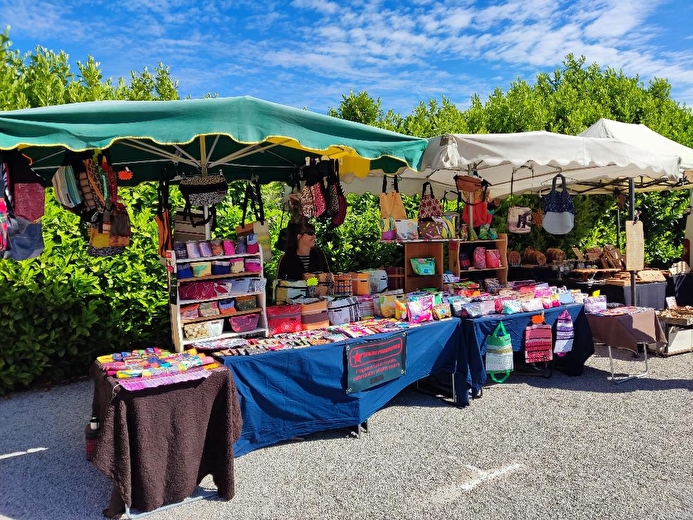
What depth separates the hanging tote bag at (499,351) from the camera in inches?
188

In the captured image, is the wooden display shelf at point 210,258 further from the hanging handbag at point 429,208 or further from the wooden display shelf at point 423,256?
the hanging handbag at point 429,208

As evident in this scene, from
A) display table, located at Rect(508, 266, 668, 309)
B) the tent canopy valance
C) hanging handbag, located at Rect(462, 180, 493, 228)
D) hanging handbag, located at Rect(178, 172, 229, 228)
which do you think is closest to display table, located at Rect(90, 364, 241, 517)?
the tent canopy valance

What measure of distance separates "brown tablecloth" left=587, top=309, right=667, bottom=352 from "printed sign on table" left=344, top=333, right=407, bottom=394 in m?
2.39

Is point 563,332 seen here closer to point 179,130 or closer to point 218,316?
point 218,316

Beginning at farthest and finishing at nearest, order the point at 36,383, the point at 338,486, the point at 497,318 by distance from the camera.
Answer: the point at 36,383 → the point at 497,318 → the point at 338,486

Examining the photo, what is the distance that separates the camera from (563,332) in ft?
17.2

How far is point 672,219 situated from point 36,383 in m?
11.5

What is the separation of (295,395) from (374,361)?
72cm

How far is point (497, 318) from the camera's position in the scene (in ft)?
15.9

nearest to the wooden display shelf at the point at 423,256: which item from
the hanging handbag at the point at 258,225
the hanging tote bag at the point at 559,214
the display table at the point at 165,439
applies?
the hanging tote bag at the point at 559,214

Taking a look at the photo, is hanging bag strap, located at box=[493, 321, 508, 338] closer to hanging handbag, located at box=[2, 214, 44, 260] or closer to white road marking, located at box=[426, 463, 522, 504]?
white road marking, located at box=[426, 463, 522, 504]

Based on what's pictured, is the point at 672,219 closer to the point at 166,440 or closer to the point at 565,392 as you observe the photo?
the point at 565,392

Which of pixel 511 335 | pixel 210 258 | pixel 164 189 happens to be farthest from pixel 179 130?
pixel 511 335

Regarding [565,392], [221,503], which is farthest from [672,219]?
[221,503]
